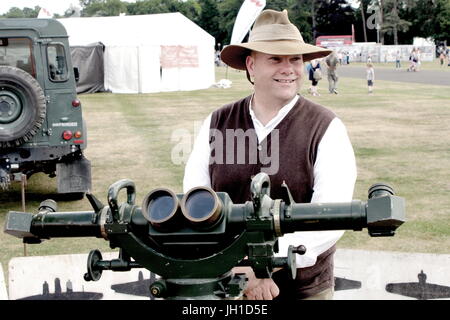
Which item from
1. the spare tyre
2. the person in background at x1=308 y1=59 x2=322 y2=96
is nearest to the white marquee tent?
the person in background at x1=308 y1=59 x2=322 y2=96

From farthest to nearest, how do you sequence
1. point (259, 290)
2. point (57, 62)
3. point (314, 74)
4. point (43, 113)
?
1. point (314, 74)
2. point (57, 62)
3. point (43, 113)
4. point (259, 290)

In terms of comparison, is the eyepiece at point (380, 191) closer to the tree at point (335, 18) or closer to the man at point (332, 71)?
the man at point (332, 71)

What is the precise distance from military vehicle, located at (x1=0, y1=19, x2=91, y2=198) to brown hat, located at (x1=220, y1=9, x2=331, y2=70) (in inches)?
275

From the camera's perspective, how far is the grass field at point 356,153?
834 cm

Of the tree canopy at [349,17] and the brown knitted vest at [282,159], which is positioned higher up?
the tree canopy at [349,17]

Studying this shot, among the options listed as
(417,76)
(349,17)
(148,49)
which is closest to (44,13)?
(148,49)

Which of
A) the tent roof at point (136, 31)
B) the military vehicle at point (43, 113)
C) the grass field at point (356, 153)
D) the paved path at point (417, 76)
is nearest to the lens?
the grass field at point (356, 153)

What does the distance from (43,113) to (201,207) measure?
877cm

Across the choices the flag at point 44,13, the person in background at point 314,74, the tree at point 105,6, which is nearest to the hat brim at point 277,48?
the person in background at point 314,74

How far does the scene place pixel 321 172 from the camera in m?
2.87

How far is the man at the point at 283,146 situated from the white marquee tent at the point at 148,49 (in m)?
30.0

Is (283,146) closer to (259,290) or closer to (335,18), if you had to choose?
(259,290)

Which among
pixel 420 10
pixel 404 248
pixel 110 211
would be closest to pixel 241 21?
pixel 404 248

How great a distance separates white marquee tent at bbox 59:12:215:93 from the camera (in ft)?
108
